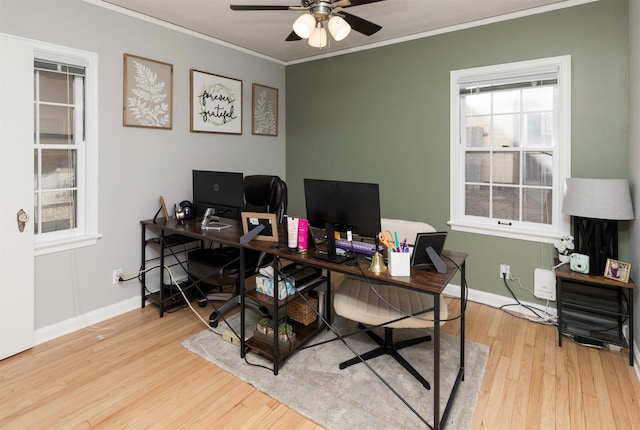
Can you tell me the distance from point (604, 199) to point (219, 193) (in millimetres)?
2771

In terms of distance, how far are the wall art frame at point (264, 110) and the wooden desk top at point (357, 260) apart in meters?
1.74

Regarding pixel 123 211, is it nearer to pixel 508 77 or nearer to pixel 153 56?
pixel 153 56

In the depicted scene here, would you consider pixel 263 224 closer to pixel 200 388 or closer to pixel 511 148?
pixel 200 388

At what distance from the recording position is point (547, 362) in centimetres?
238

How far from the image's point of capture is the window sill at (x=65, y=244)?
2.60 m

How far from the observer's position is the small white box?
1767 millimetres

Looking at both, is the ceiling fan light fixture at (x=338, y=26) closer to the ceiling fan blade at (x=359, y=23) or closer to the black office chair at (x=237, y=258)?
the ceiling fan blade at (x=359, y=23)

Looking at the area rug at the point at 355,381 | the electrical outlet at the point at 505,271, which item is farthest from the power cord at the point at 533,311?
the area rug at the point at 355,381

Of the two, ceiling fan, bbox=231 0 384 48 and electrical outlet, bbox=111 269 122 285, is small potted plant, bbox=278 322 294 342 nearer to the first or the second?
electrical outlet, bbox=111 269 122 285

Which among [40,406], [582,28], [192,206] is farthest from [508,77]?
[40,406]

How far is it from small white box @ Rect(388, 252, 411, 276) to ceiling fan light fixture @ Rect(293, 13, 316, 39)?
54.3 inches

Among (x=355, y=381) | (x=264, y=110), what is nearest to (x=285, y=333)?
(x=355, y=381)

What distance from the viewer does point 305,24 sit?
2.08 meters

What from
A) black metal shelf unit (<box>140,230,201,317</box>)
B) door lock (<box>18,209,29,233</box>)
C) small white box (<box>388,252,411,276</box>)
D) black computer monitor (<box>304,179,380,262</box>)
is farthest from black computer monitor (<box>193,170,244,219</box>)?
small white box (<box>388,252,411,276</box>)
